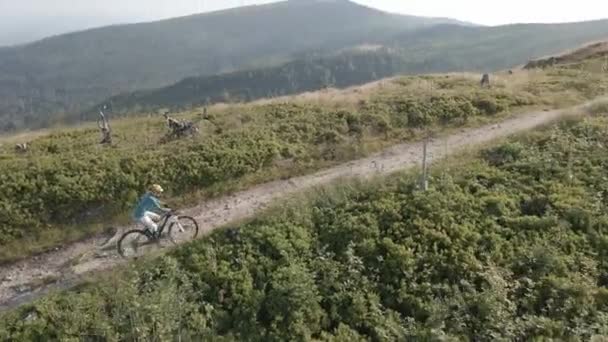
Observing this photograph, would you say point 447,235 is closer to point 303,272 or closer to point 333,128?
point 303,272

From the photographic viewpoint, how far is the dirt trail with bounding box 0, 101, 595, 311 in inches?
541

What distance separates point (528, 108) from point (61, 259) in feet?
70.2

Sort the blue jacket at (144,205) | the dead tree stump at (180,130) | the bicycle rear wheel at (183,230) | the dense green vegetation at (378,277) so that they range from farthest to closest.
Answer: the dead tree stump at (180,130)
the bicycle rear wheel at (183,230)
the blue jacket at (144,205)
the dense green vegetation at (378,277)

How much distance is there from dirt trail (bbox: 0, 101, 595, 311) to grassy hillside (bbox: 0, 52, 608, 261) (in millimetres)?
633

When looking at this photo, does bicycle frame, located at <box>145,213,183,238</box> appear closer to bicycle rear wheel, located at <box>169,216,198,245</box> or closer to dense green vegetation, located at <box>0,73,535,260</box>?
bicycle rear wheel, located at <box>169,216,198,245</box>

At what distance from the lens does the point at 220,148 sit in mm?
20344

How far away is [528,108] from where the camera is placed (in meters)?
26.3

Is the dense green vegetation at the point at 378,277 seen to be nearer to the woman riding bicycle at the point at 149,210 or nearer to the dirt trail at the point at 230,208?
the woman riding bicycle at the point at 149,210

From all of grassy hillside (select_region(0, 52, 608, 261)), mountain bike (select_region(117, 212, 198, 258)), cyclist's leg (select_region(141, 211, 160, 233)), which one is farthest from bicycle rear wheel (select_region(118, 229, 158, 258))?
grassy hillside (select_region(0, 52, 608, 261))

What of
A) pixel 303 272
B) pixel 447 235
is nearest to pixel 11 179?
pixel 303 272

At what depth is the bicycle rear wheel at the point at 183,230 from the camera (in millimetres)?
15023

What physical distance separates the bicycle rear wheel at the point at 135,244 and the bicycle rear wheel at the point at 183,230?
1.83ft

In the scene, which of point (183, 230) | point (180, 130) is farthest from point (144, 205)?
point (180, 130)

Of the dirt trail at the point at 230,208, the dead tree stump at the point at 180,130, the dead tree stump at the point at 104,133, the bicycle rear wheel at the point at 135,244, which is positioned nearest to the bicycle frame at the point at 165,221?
the bicycle rear wheel at the point at 135,244
